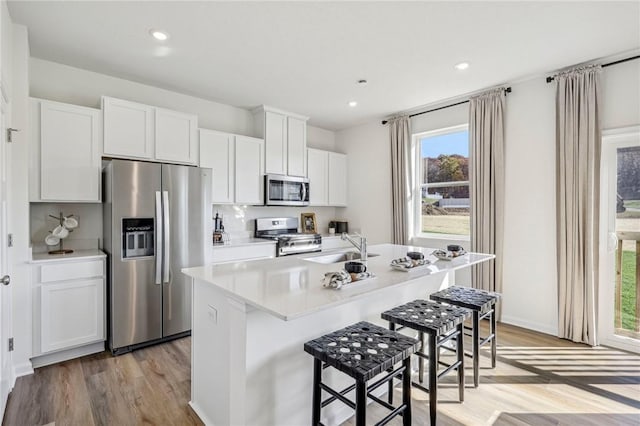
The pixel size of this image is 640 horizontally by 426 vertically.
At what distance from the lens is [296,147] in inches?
187

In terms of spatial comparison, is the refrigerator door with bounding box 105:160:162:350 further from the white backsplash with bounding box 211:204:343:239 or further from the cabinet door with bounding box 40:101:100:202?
the white backsplash with bounding box 211:204:343:239

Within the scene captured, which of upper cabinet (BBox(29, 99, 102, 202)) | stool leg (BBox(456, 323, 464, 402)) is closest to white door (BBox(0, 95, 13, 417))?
upper cabinet (BBox(29, 99, 102, 202))

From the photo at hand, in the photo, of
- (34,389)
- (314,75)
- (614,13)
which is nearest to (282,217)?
(314,75)

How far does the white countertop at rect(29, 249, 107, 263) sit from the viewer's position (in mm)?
2600

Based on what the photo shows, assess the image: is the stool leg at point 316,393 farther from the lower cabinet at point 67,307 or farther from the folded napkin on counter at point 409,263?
the lower cabinet at point 67,307

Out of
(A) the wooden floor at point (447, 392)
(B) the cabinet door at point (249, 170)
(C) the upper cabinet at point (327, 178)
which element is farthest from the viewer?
(C) the upper cabinet at point (327, 178)

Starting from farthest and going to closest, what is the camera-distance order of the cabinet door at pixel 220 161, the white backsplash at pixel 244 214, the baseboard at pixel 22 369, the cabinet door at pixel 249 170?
1. the white backsplash at pixel 244 214
2. the cabinet door at pixel 249 170
3. the cabinet door at pixel 220 161
4. the baseboard at pixel 22 369

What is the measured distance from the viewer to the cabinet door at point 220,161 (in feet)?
12.5

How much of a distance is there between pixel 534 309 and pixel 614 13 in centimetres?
276

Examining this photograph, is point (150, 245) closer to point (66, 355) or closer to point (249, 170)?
point (66, 355)

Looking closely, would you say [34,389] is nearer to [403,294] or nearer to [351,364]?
[351,364]

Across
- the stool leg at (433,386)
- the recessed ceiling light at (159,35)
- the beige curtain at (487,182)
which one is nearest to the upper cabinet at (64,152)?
the recessed ceiling light at (159,35)

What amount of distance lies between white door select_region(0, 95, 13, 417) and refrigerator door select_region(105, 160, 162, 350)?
69cm

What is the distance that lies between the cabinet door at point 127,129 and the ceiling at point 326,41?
38 cm
